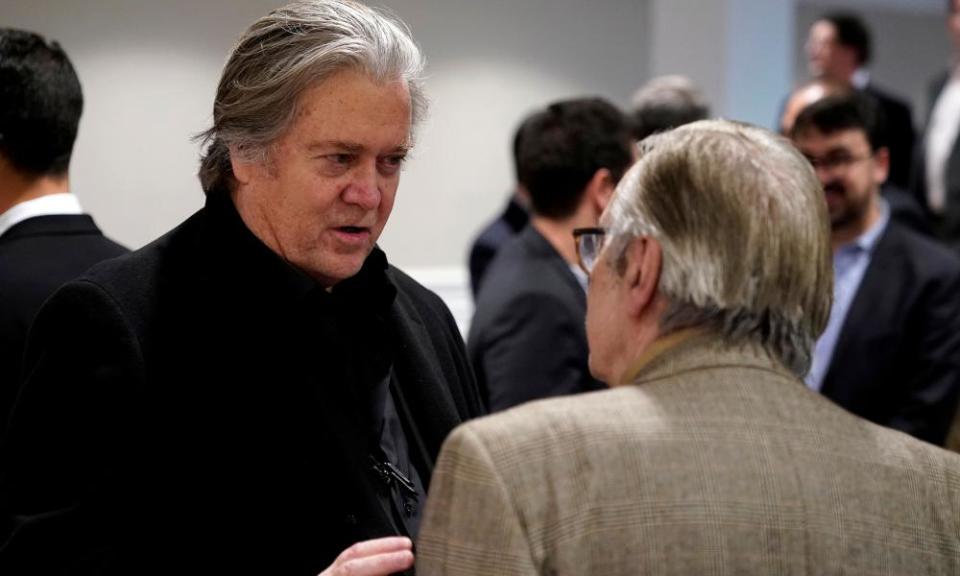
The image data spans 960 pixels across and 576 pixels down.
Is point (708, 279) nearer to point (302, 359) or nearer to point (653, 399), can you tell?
point (653, 399)

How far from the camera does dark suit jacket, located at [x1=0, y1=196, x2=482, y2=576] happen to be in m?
1.57

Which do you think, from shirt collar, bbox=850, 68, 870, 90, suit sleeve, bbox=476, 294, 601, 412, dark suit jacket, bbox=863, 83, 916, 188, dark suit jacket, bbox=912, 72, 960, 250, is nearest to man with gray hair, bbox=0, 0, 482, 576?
suit sleeve, bbox=476, 294, 601, 412

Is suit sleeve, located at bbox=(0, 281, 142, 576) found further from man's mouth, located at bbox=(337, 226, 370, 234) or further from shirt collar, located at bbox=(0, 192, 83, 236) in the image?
shirt collar, located at bbox=(0, 192, 83, 236)

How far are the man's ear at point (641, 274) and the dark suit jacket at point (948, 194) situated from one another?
12.7ft

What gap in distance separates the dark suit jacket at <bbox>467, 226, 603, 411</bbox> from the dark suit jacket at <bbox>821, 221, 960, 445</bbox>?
102cm

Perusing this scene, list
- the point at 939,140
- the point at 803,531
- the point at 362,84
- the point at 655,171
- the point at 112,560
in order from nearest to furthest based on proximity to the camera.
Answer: the point at 803,531 → the point at 655,171 → the point at 112,560 → the point at 362,84 → the point at 939,140

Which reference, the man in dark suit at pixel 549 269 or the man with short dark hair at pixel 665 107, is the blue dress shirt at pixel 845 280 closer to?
the man in dark suit at pixel 549 269

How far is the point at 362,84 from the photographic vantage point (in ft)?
5.64

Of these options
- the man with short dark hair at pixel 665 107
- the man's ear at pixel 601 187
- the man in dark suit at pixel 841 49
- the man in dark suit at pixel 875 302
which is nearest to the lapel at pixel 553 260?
the man's ear at pixel 601 187

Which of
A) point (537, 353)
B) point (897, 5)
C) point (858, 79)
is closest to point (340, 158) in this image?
point (537, 353)

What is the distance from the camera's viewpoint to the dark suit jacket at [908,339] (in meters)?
3.68

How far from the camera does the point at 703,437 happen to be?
52.1 inches

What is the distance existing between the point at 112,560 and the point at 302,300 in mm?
423

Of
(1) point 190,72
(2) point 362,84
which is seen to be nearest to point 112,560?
(2) point 362,84
